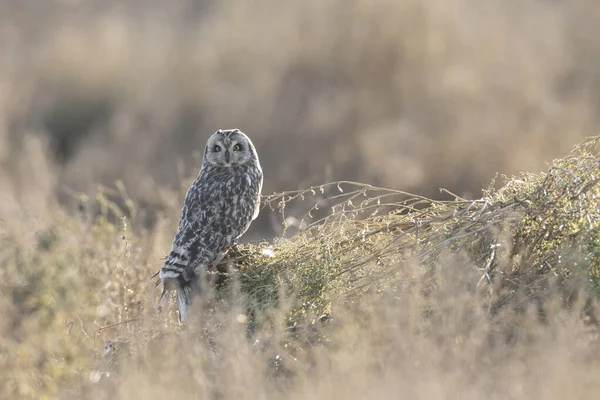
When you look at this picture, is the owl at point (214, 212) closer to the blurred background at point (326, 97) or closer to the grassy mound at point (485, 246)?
the grassy mound at point (485, 246)

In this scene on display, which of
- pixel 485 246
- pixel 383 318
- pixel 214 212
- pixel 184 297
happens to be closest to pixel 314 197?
pixel 214 212

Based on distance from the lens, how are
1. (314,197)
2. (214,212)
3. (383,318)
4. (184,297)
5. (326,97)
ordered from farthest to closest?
(326,97)
(314,197)
(214,212)
(184,297)
(383,318)

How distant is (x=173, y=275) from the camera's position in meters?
5.48

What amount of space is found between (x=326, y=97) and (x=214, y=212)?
24.2 feet

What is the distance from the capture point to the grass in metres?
3.71

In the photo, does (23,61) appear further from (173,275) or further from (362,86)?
(173,275)

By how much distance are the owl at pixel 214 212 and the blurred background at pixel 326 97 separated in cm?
344

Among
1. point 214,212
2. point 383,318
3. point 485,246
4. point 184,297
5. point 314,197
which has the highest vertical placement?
point 314,197

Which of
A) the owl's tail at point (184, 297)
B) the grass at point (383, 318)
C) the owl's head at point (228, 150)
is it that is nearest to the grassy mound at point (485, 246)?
the grass at point (383, 318)

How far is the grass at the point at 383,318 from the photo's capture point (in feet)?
12.2

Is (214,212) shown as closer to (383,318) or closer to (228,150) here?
(228,150)

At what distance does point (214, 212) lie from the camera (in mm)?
5945

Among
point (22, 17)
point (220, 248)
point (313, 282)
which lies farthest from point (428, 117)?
point (22, 17)

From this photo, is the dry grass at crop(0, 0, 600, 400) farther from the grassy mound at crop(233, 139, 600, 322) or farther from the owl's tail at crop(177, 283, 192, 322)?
the owl's tail at crop(177, 283, 192, 322)
